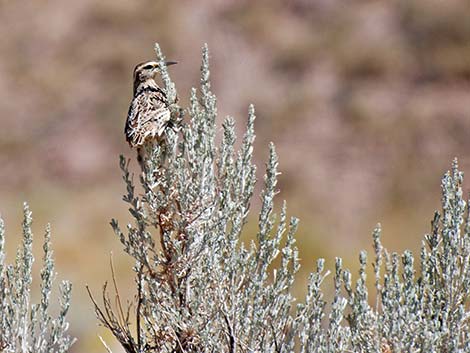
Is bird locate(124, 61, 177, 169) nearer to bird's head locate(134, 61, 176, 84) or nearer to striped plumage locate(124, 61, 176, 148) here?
striped plumage locate(124, 61, 176, 148)

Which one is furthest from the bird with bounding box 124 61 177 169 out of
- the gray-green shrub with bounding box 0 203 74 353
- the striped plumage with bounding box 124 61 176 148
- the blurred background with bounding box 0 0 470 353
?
the blurred background with bounding box 0 0 470 353

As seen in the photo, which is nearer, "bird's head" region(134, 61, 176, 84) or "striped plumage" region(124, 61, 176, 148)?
"striped plumage" region(124, 61, 176, 148)

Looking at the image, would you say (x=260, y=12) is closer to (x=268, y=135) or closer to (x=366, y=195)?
(x=268, y=135)

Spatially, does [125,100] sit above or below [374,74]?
above

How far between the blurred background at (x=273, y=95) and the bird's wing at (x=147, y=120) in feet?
46.7

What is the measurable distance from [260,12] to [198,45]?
7.49 feet

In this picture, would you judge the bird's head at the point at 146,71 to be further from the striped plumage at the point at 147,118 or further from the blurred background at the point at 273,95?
the blurred background at the point at 273,95

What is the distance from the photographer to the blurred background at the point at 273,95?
21.1 m

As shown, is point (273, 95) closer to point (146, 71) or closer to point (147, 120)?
point (146, 71)

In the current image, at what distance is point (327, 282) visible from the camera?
1182 cm

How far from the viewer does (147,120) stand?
4.39 meters

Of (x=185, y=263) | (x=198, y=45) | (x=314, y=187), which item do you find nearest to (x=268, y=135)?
(x=314, y=187)

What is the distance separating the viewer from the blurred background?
830 inches

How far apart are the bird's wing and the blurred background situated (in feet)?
46.7
